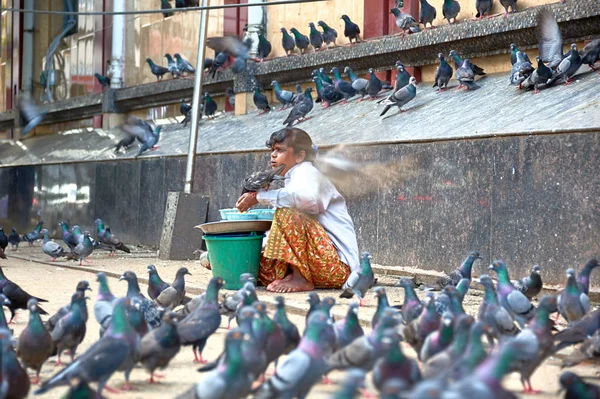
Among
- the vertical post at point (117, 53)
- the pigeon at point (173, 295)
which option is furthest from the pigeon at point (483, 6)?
the vertical post at point (117, 53)

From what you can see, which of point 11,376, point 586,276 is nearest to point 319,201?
point 586,276

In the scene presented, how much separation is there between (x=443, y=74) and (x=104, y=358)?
8.82 metres

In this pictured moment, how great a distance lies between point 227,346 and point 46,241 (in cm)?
1055

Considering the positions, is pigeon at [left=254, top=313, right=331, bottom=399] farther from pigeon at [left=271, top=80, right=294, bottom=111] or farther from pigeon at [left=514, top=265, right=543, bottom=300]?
pigeon at [left=271, top=80, right=294, bottom=111]

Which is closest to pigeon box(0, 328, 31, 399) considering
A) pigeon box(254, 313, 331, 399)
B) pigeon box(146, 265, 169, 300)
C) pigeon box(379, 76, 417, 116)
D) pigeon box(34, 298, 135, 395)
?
pigeon box(34, 298, 135, 395)

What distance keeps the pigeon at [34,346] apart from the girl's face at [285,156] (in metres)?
3.57

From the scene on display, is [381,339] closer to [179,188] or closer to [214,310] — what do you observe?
[214,310]

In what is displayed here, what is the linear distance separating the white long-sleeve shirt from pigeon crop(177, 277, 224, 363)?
2507 millimetres

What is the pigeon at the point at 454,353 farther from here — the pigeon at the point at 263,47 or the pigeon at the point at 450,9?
the pigeon at the point at 263,47

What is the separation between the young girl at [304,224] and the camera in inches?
320

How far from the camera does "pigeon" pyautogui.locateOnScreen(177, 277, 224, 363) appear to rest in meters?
5.25

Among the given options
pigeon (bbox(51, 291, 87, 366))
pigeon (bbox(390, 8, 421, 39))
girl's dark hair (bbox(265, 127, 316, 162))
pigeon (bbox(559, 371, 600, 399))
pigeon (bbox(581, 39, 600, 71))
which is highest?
pigeon (bbox(390, 8, 421, 39))

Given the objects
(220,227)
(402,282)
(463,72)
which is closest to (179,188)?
(463,72)

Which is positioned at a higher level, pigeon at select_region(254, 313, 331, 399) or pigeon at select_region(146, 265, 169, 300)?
pigeon at select_region(254, 313, 331, 399)
